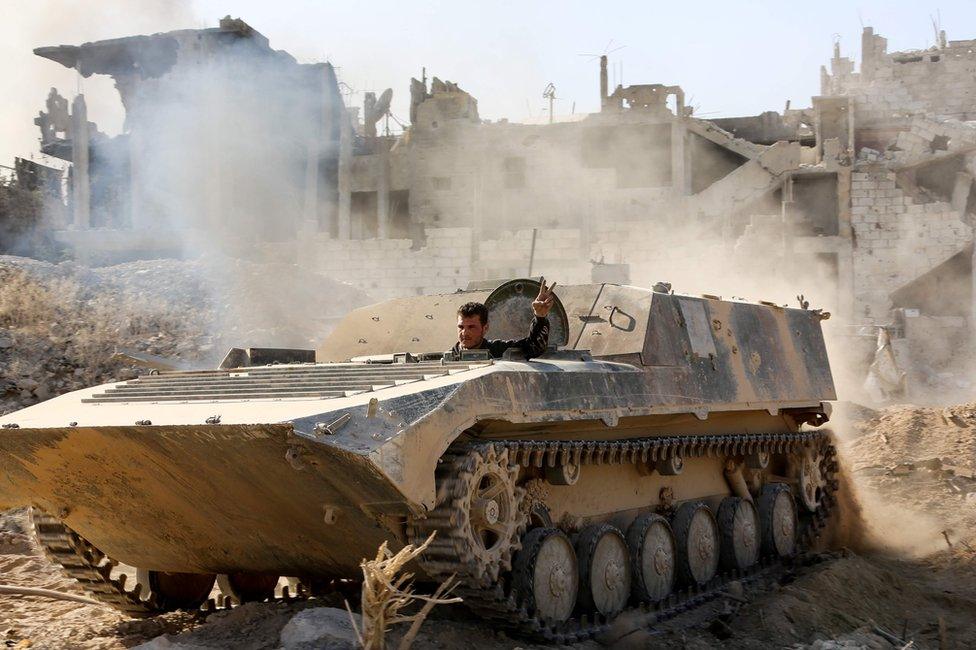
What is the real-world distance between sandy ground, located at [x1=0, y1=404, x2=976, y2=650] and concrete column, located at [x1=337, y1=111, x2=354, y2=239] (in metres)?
22.4

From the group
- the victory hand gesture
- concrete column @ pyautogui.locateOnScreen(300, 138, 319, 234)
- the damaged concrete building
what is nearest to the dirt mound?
the victory hand gesture

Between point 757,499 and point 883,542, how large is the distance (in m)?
1.98

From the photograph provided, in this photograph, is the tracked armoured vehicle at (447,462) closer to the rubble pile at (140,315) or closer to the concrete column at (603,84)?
the rubble pile at (140,315)

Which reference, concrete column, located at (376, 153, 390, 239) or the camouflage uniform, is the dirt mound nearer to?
the camouflage uniform

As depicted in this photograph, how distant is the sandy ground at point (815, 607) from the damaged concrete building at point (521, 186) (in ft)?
51.1

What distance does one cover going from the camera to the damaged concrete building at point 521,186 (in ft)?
96.1

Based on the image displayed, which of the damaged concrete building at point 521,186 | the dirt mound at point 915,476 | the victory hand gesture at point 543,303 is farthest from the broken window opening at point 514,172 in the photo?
the victory hand gesture at point 543,303

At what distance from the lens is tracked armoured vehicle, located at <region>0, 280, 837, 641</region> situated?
5.83m

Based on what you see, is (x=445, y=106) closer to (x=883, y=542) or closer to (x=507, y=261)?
(x=507, y=261)

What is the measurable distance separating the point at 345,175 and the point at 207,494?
28.6m

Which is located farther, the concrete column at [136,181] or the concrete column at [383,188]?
the concrete column at [383,188]

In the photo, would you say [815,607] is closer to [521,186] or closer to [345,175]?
[521,186]

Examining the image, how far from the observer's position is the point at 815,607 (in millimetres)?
8328

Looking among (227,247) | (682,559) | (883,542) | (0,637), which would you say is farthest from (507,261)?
(0,637)
